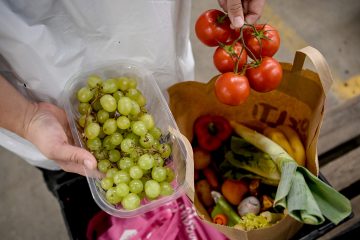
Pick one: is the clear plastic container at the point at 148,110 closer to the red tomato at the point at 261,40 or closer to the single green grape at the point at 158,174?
the single green grape at the point at 158,174

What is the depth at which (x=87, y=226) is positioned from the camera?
3.64 ft

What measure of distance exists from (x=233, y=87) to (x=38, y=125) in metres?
0.45

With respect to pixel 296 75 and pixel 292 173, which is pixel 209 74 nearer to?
pixel 296 75

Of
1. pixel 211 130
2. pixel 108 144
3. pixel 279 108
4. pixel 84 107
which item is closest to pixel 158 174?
pixel 108 144

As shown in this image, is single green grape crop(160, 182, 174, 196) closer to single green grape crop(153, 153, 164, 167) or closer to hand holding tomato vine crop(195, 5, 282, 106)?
single green grape crop(153, 153, 164, 167)

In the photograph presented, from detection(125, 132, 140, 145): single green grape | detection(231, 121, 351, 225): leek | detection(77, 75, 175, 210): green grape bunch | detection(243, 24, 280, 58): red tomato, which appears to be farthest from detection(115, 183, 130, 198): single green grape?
detection(243, 24, 280, 58): red tomato

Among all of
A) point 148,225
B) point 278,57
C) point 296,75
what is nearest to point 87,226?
point 148,225

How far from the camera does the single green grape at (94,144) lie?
883 millimetres

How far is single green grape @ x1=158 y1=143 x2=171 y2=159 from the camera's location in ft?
2.93

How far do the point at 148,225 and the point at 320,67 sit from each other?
616 millimetres

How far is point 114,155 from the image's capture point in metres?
0.88

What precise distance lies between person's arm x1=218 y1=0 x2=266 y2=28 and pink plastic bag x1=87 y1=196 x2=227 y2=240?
55 cm

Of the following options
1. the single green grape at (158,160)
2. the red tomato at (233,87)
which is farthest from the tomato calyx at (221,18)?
the single green grape at (158,160)

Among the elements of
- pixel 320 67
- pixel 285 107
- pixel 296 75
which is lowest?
pixel 285 107
